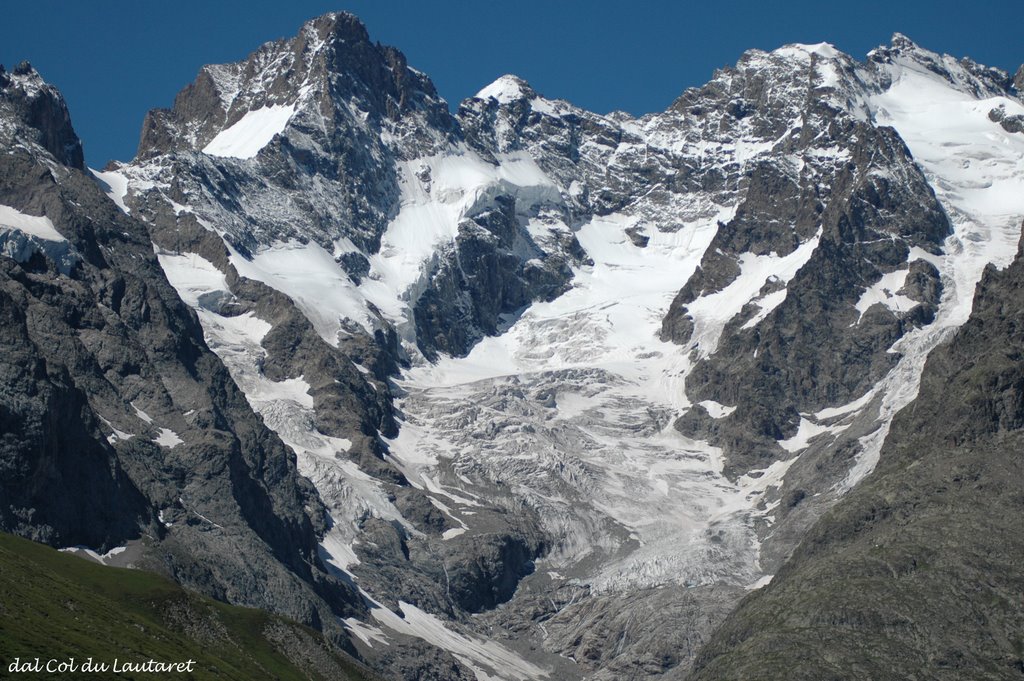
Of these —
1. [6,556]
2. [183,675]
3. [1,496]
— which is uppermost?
[1,496]

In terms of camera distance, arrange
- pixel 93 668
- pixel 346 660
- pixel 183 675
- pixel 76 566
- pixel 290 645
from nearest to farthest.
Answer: pixel 93 668, pixel 183 675, pixel 76 566, pixel 290 645, pixel 346 660

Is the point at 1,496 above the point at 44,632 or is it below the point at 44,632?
above

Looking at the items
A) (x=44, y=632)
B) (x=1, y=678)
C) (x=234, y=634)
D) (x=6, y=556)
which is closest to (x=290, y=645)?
(x=234, y=634)

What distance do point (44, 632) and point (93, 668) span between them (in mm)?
5459

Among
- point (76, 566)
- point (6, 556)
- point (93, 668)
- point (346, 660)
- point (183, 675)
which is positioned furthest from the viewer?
point (346, 660)

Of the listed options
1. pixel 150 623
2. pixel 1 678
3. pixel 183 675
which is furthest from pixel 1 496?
pixel 1 678

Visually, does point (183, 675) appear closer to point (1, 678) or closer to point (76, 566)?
point (1, 678)

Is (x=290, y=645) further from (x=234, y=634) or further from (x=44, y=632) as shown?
(x=44, y=632)

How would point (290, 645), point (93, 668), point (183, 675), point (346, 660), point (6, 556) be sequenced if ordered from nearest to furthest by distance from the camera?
point (93, 668) → point (183, 675) → point (6, 556) → point (290, 645) → point (346, 660)

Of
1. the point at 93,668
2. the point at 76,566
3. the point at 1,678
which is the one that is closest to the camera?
the point at 1,678

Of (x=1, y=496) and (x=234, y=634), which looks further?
(x=1, y=496)

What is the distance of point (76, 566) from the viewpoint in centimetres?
16212

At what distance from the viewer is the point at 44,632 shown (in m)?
119

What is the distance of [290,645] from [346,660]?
18.8 metres
